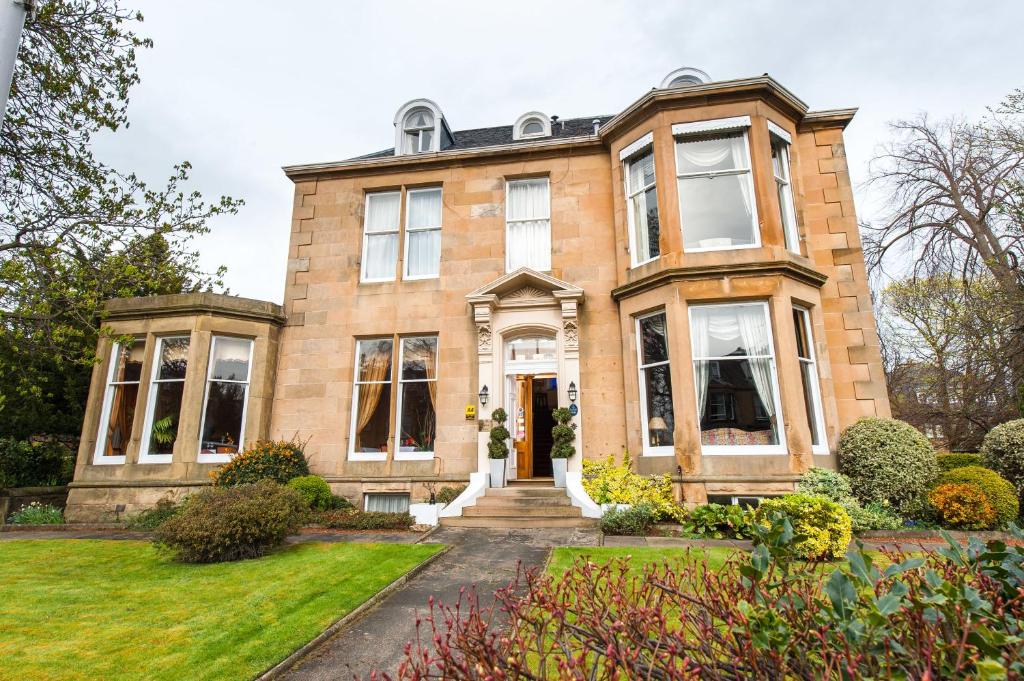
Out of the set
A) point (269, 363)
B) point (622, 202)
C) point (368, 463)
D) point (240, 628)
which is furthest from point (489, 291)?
point (240, 628)

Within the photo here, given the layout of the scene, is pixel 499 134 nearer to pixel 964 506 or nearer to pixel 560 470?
pixel 560 470

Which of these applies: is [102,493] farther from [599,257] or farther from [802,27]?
[802,27]

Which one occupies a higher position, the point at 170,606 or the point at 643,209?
the point at 643,209

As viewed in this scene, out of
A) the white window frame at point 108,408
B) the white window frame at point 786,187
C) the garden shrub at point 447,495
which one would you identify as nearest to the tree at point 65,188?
the white window frame at point 108,408

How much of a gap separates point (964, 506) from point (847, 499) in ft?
5.85

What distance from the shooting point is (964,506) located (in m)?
8.69

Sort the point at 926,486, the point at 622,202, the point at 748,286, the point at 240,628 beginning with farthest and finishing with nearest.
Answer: the point at 622,202 → the point at 748,286 → the point at 926,486 → the point at 240,628

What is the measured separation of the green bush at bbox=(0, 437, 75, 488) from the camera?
13336 millimetres

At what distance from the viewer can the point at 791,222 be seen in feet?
37.7

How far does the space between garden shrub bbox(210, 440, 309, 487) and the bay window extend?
2.16 m

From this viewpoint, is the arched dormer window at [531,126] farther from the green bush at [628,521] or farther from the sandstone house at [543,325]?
the green bush at [628,521]

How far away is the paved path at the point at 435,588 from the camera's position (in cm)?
416

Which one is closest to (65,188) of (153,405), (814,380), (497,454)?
(153,405)

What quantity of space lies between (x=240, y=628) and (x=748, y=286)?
9.65 metres
